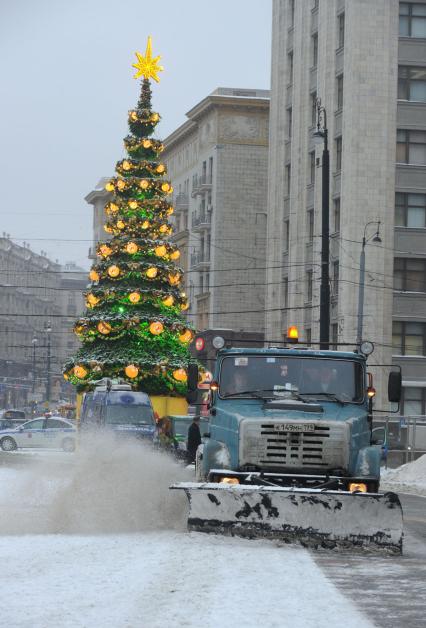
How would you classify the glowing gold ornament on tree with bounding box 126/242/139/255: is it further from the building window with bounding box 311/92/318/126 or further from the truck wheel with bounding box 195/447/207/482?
the truck wheel with bounding box 195/447/207/482

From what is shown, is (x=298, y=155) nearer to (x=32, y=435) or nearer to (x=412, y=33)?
(x=412, y=33)

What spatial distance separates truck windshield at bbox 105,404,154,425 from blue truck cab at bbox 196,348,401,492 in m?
20.6

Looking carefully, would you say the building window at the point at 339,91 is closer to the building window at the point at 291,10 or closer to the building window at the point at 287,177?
the building window at the point at 287,177

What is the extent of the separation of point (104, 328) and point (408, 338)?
17.9m

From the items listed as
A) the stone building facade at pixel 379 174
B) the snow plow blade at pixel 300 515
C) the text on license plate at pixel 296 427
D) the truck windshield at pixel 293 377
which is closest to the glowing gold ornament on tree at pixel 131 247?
the stone building facade at pixel 379 174

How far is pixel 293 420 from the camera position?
50.5ft

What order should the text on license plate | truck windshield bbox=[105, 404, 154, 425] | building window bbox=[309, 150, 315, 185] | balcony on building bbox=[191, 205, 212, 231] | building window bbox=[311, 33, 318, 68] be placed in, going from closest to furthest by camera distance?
the text on license plate, truck windshield bbox=[105, 404, 154, 425], building window bbox=[309, 150, 315, 185], building window bbox=[311, 33, 318, 68], balcony on building bbox=[191, 205, 212, 231]

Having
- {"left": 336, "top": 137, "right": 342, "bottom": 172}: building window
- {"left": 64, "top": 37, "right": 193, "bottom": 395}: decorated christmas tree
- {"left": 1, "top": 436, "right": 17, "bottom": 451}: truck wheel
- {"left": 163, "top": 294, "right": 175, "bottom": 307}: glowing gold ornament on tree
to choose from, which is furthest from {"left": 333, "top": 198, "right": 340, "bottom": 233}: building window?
{"left": 1, "top": 436, "right": 17, "bottom": 451}: truck wheel

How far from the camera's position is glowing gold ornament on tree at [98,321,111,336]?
4688cm

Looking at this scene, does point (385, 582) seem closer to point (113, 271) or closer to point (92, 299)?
point (113, 271)

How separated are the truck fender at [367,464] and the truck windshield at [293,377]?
2.87ft

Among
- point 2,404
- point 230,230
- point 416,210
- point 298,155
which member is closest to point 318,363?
point 416,210

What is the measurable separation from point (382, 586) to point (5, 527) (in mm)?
6252

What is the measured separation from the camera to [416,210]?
60.1 m
